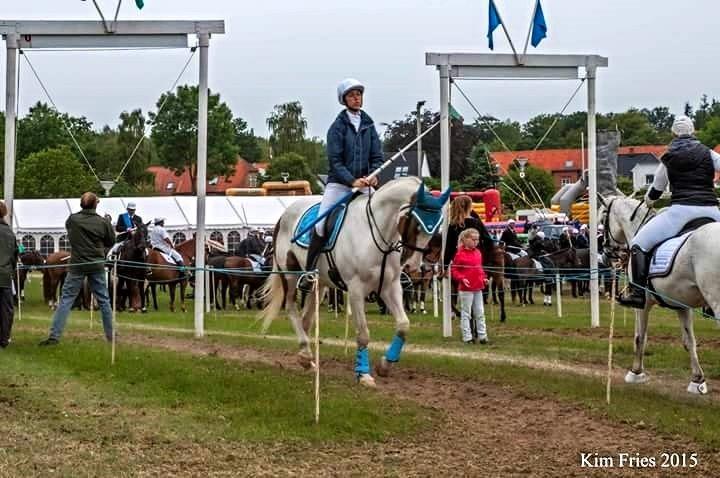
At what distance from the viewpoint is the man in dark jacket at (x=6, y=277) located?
14.6 metres

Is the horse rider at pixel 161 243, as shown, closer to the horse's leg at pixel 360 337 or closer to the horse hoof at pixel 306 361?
the horse hoof at pixel 306 361

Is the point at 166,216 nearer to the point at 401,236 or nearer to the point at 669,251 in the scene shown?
the point at 401,236

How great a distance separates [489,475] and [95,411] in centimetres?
426

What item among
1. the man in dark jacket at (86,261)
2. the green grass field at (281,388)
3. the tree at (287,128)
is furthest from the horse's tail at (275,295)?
the tree at (287,128)

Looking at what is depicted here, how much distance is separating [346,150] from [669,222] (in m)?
3.88

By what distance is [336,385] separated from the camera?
11328mm

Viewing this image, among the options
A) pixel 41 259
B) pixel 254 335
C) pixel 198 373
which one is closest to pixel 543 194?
pixel 41 259

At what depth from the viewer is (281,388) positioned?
10.9 meters

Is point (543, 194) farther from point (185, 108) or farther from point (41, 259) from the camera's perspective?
point (41, 259)

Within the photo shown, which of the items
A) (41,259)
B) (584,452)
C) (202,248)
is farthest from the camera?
(41,259)

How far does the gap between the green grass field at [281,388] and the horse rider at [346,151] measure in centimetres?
187

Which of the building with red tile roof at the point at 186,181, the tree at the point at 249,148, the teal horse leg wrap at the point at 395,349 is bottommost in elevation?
the teal horse leg wrap at the point at 395,349

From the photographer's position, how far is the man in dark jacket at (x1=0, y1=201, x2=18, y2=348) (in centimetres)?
1456

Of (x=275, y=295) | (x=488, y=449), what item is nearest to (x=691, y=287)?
(x=488, y=449)
